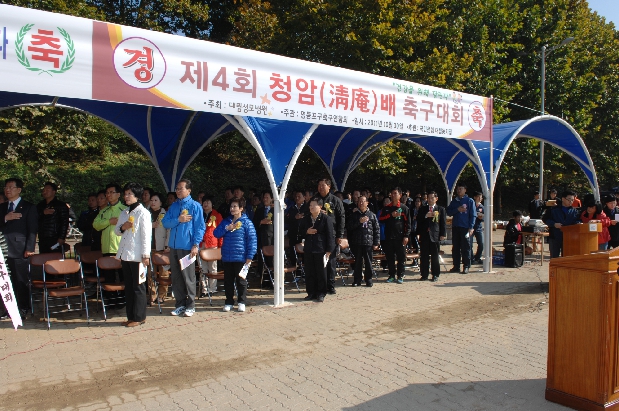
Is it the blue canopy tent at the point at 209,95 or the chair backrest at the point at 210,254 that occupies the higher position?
the blue canopy tent at the point at 209,95

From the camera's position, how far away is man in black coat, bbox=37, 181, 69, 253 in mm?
7715

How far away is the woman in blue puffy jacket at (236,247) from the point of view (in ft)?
23.2

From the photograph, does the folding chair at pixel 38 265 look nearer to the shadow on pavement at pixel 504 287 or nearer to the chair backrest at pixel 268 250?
the chair backrest at pixel 268 250

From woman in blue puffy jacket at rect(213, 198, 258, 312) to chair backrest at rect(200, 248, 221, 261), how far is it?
0.47m

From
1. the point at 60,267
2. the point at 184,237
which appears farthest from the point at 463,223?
the point at 60,267

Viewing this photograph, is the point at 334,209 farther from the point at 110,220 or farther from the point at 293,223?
the point at 110,220

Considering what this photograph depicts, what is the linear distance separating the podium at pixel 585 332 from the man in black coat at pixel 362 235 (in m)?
4.89

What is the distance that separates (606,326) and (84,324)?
588 centimetres

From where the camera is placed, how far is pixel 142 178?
20.1 m

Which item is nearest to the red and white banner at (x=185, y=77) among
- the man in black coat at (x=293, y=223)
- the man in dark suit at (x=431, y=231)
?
the man in dark suit at (x=431, y=231)

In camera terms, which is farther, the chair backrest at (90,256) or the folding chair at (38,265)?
the chair backrest at (90,256)

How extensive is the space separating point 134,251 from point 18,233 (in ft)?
5.71

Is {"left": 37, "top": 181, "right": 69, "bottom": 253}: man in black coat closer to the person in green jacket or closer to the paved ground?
the person in green jacket

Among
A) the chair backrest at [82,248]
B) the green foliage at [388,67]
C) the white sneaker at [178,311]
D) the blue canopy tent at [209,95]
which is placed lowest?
the white sneaker at [178,311]
